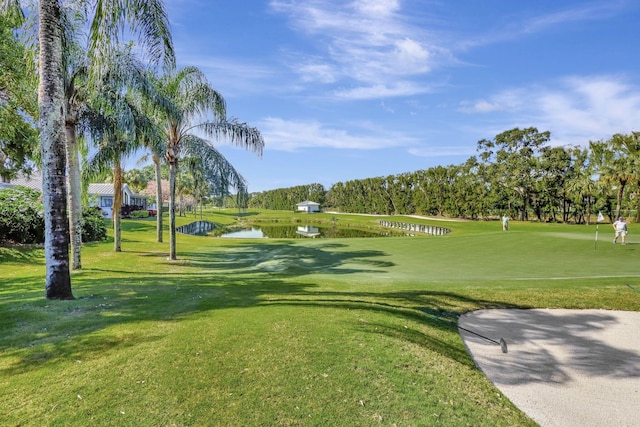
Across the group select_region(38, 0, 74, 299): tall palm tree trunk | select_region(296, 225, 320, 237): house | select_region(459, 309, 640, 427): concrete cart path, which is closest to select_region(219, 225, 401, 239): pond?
select_region(296, 225, 320, 237): house

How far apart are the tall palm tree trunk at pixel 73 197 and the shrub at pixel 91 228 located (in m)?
8.35

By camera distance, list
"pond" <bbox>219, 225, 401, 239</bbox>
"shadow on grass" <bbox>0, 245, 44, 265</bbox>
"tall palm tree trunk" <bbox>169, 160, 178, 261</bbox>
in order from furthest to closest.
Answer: "pond" <bbox>219, 225, 401, 239</bbox> → "tall palm tree trunk" <bbox>169, 160, 178, 261</bbox> → "shadow on grass" <bbox>0, 245, 44, 265</bbox>

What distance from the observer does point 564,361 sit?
5570 millimetres

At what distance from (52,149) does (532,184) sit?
60.9 m

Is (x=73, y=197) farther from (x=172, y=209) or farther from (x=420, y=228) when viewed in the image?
(x=420, y=228)

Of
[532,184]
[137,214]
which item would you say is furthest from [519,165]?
[137,214]

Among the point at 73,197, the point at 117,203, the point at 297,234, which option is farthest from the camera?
the point at 297,234

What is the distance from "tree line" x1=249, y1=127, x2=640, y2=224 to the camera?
46344 millimetres

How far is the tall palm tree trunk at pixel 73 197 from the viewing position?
1155 cm

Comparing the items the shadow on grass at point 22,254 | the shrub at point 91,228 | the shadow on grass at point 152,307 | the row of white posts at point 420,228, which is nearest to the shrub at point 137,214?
the shrub at point 91,228

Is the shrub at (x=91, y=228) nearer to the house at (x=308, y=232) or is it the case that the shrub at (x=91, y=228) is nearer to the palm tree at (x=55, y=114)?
the palm tree at (x=55, y=114)

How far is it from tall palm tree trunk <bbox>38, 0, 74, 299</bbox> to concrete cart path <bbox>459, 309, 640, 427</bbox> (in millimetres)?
8019

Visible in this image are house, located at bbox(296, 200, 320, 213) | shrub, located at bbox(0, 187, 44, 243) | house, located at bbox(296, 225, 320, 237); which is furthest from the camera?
house, located at bbox(296, 200, 320, 213)

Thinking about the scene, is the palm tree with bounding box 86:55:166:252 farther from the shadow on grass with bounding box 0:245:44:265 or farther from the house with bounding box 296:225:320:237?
the house with bounding box 296:225:320:237
